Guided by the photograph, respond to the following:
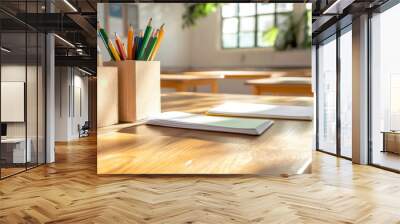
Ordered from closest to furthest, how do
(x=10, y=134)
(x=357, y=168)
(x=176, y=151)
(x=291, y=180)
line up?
(x=176, y=151), (x=291, y=180), (x=10, y=134), (x=357, y=168)

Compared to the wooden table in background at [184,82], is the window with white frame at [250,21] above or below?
above

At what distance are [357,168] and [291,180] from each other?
1389mm

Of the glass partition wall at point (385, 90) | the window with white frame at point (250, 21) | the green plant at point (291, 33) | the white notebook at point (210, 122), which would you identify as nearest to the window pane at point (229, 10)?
the window with white frame at point (250, 21)

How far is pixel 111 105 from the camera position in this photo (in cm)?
334

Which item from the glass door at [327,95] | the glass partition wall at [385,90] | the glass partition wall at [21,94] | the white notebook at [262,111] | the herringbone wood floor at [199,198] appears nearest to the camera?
the herringbone wood floor at [199,198]

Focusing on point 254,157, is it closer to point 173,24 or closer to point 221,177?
point 221,177

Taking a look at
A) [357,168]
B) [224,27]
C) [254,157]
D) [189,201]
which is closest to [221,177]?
[254,157]

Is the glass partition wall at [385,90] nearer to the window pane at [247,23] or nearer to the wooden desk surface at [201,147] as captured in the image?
the wooden desk surface at [201,147]

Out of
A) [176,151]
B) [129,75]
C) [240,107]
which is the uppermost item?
[129,75]

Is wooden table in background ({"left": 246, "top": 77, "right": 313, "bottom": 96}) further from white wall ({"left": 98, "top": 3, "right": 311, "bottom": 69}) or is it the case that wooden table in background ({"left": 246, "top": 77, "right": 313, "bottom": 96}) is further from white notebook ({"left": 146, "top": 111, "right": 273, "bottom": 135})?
white notebook ({"left": 146, "top": 111, "right": 273, "bottom": 135})

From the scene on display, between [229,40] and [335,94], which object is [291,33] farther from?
[335,94]

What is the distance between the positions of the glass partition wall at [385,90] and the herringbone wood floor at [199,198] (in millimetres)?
565

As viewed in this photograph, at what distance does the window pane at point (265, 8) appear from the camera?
3.35 metres

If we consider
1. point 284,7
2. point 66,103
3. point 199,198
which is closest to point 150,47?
point 284,7
